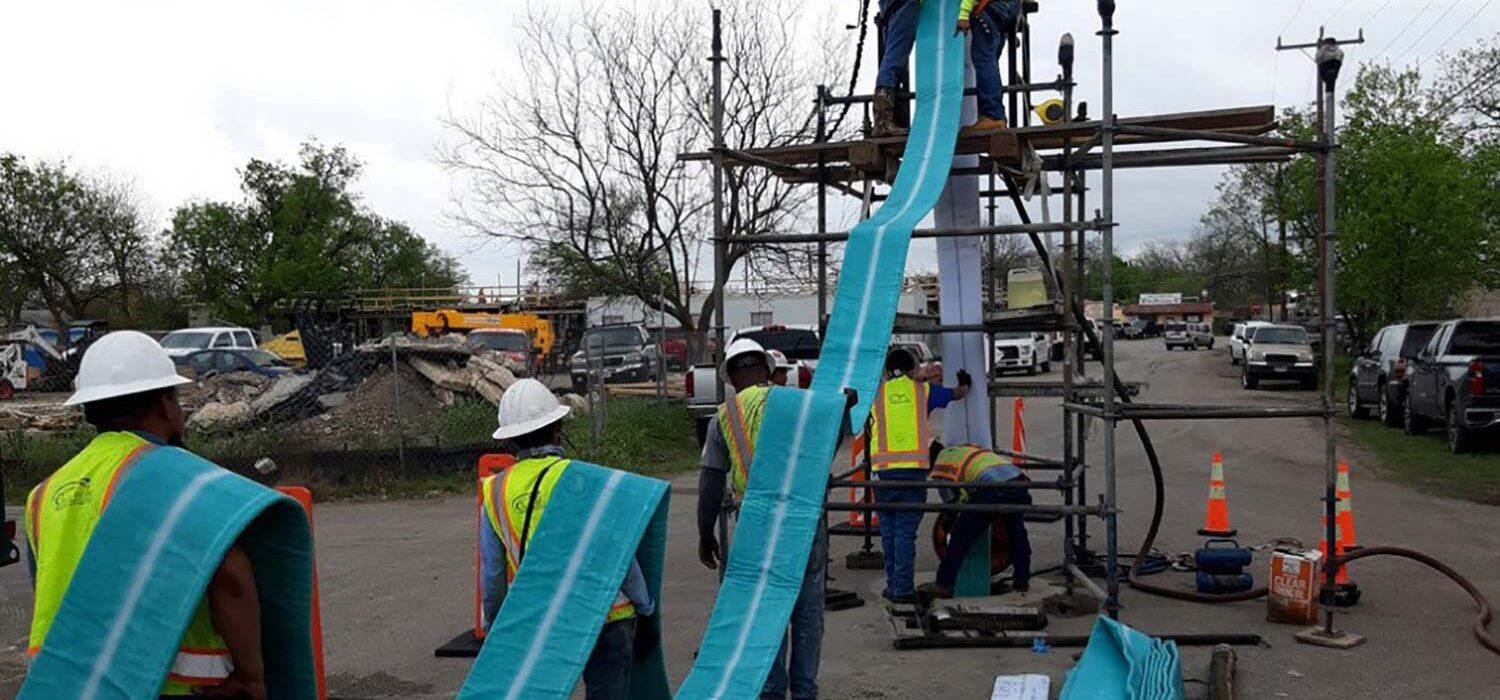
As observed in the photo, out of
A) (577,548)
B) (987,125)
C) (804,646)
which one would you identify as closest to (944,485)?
(987,125)

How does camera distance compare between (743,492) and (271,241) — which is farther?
(271,241)

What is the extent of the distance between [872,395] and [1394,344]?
17.3 m

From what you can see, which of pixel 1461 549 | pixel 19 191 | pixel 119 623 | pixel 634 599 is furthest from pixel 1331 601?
pixel 19 191

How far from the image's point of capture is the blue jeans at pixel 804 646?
5750mm

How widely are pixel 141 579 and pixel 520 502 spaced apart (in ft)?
4.92

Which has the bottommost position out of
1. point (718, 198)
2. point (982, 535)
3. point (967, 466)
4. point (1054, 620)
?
point (1054, 620)

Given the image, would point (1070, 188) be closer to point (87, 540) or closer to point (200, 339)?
point (87, 540)

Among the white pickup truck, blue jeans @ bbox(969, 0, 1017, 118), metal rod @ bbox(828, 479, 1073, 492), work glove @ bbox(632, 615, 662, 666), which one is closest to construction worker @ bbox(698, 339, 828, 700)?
work glove @ bbox(632, 615, 662, 666)

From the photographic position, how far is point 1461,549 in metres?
10.4

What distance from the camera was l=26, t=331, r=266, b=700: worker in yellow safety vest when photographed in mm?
3309

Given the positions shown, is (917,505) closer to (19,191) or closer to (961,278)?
(961,278)

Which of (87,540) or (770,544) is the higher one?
(87,540)

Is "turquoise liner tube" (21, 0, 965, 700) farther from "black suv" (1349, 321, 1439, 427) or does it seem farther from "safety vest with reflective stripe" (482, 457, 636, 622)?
"black suv" (1349, 321, 1439, 427)

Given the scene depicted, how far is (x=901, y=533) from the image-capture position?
331 inches
